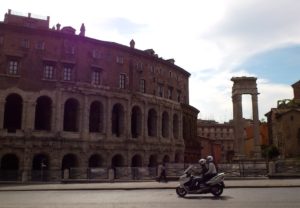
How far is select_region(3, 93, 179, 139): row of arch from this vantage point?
39.4 metres

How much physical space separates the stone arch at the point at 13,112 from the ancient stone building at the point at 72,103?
0.09 metres

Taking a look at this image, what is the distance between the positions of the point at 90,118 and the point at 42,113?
544 cm

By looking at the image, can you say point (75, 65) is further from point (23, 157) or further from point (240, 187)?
point (240, 187)

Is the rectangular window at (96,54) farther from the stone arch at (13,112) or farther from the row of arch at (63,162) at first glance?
the row of arch at (63,162)

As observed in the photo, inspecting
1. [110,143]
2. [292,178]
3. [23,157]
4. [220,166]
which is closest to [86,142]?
[110,143]

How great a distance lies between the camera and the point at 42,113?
4112 cm

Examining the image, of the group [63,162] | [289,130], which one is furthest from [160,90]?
[289,130]

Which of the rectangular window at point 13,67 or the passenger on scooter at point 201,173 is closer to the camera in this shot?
the passenger on scooter at point 201,173

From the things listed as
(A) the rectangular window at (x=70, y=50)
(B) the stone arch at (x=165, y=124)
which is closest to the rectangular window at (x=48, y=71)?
(A) the rectangular window at (x=70, y=50)

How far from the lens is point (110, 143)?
43.1 metres

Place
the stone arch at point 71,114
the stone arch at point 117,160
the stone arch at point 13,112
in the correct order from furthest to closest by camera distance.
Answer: the stone arch at point 117,160, the stone arch at point 71,114, the stone arch at point 13,112

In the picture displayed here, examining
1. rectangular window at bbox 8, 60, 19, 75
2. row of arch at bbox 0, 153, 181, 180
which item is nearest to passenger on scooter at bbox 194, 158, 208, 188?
row of arch at bbox 0, 153, 181, 180

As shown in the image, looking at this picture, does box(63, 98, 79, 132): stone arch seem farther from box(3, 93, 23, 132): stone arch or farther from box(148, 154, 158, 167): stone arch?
box(148, 154, 158, 167): stone arch

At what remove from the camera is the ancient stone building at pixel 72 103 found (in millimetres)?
38250
